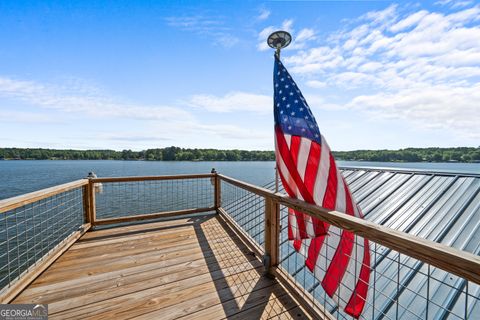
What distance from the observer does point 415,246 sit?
112cm

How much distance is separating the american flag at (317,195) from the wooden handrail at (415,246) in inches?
9.9

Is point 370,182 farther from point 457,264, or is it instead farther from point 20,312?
point 20,312

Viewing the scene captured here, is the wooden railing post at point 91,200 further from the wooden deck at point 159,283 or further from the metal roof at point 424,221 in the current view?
the metal roof at point 424,221

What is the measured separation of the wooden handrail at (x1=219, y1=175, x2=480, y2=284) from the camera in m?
0.92

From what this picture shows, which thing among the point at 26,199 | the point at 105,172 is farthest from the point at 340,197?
the point at 105,172

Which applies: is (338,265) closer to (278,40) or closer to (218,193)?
(278,40)

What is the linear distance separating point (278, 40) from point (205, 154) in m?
58.8

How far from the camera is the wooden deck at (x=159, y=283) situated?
6.56ft

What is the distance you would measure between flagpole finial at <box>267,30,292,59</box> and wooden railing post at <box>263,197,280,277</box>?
5.58 ft

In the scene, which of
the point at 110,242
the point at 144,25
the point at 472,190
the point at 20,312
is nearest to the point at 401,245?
the point at 20,312

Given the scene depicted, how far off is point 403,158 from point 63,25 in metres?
45.7

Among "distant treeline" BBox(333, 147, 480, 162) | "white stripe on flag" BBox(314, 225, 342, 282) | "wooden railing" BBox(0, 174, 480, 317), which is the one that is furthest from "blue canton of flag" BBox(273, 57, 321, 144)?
"distant treeline" BBox(333, 147, 480, 162)

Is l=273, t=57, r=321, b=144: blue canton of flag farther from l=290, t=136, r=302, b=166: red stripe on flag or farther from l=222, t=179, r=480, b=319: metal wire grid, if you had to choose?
l=222, t=179, r=480, b=319: metal wire grid

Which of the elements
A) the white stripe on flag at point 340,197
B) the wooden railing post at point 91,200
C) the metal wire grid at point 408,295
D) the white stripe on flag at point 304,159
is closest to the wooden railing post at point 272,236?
the metal wire grid at point 408,295
